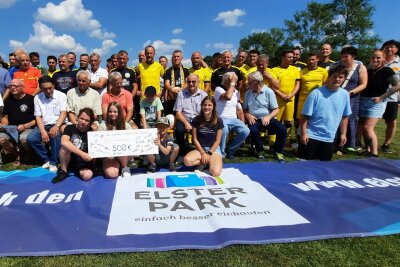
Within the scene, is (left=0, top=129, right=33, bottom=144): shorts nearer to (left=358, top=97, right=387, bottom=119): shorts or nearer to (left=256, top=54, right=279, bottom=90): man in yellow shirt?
(left=256, top=54, right=279, bottom=90): man in yellow shirt

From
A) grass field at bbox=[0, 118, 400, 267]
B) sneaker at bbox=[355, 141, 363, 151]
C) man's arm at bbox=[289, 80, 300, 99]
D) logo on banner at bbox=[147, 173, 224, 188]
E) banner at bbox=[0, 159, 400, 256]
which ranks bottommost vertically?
grass field at bbox=[0, 118, 400, 267]

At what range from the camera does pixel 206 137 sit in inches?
219

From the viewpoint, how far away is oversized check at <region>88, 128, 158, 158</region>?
4.81 metres

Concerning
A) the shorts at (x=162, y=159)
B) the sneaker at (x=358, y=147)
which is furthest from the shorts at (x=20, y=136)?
the sneaker at (x=358, y=147)

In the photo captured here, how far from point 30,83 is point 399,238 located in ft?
23.2

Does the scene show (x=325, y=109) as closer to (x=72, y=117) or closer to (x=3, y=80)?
(x=72, y=117)

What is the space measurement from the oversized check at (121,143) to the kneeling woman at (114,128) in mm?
193

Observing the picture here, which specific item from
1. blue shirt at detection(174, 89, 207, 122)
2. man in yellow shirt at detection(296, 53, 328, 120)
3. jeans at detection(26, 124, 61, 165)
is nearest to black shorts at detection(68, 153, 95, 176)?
jeans at detection(26, 124, 61, 165)

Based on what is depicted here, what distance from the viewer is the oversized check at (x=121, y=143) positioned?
189 inches

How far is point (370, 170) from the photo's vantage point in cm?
517

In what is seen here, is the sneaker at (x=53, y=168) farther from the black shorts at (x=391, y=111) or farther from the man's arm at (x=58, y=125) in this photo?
the black shorts at (x=391, y=111)

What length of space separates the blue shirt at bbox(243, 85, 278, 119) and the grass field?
153 inches

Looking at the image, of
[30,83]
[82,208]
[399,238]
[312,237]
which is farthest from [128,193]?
[30,83]

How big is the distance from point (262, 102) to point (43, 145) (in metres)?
4.37
